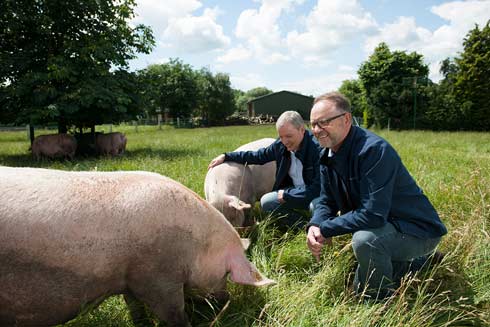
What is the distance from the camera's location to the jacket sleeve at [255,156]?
15.2 ft

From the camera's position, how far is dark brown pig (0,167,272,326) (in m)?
2.02

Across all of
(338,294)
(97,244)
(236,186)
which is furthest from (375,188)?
(236,186)

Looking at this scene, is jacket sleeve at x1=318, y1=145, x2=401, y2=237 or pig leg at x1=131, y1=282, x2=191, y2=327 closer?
pig leg at x1=131, y1=282, x2=191, y2=327

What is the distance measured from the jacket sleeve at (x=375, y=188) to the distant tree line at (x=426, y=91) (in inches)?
1097

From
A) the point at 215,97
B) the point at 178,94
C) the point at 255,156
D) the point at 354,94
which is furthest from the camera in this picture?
the point at 215,97

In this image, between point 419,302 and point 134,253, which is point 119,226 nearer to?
point 134,253

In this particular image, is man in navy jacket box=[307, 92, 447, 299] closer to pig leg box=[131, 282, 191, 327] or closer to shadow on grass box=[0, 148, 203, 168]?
pig leg box=[131, 282, 191, 327]

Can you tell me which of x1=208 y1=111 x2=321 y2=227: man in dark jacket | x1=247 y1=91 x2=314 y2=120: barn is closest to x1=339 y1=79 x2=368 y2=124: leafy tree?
x1=247 y1=91 x2=314 y2=120: barn

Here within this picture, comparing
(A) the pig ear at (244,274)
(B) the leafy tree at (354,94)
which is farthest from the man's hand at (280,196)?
(B) the leafy tree at (354,94)

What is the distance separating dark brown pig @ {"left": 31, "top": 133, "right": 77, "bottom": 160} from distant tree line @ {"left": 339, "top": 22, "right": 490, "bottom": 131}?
2352 cm

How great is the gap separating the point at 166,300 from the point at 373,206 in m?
1.58

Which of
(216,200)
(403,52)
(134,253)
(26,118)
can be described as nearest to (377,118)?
(403,52)

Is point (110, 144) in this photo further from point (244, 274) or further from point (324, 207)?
point (244, 274)

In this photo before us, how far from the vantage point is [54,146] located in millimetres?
12305
